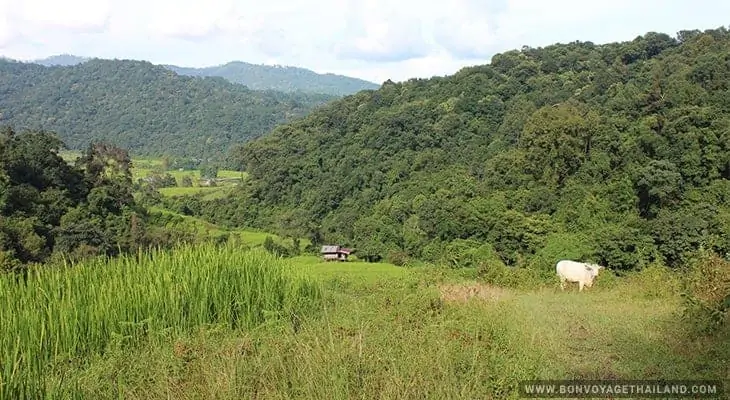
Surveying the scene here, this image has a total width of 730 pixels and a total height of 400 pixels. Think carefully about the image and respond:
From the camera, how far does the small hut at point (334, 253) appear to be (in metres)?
27.5

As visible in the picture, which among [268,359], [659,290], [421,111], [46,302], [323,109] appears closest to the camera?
[268,359]

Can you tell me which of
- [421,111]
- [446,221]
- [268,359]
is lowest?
[446,221]

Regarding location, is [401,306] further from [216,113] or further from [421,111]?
[216,113]

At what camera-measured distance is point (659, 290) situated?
7.96 metres

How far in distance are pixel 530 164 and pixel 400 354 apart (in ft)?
70.6

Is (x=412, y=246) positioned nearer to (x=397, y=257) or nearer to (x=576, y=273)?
(x=397, y=257)

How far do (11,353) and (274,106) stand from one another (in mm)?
108989

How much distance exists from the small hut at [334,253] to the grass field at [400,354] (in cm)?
2105

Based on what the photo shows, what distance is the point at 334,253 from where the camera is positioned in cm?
2789

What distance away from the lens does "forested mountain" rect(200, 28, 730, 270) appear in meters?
19.9

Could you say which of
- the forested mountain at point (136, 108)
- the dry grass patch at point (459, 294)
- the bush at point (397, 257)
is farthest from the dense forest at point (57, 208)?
the forested mountain at point (136, 108)

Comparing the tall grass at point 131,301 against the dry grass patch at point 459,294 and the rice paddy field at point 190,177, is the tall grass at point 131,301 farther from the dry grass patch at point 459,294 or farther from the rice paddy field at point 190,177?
the rice paddy field at point 190,177

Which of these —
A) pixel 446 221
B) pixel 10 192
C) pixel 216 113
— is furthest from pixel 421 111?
pixel 216 113

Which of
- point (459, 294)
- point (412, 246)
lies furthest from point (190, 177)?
point (459, 294)
